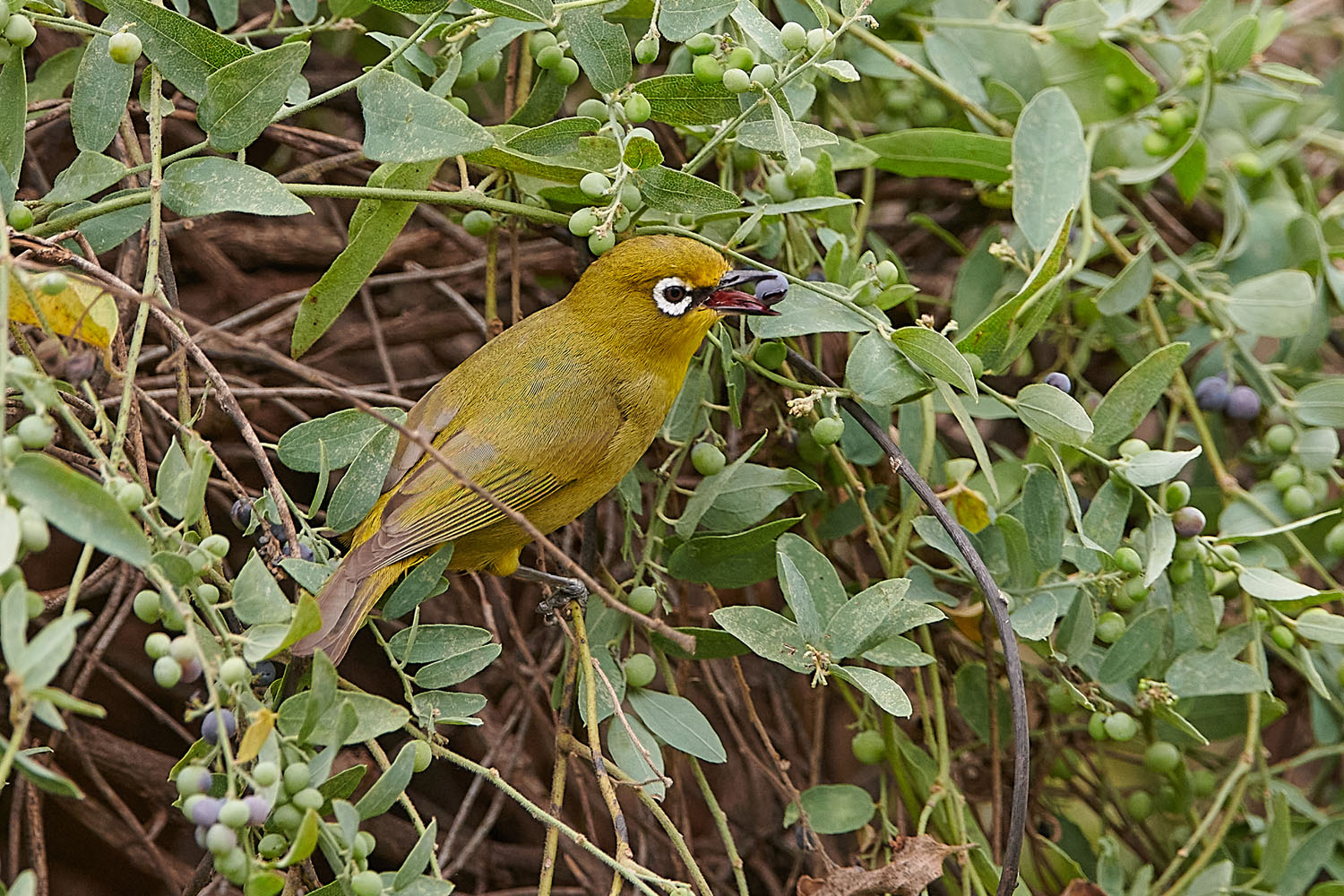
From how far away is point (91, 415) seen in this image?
1.41m

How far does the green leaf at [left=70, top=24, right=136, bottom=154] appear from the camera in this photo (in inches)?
51.9

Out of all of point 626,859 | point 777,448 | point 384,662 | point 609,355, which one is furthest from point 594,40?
point 384,662

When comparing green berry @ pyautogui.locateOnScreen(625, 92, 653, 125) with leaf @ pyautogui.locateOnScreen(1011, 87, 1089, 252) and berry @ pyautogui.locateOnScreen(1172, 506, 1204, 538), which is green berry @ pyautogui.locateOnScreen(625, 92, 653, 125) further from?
berry @ pyautogui.locateOnScreen(1172, 506, 1204, 538)

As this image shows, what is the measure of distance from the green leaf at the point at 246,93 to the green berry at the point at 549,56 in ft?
1.12

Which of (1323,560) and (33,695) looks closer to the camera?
(33,695)

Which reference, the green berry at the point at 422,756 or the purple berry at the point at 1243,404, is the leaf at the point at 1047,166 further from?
the green berry at the point at 422,756

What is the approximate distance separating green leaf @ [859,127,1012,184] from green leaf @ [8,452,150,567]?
48.0 inches

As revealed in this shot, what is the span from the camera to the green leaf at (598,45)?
1.42 meters

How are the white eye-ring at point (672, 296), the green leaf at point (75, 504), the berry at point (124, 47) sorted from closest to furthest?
the green leaf at point (75, 504)
the berry at point (124, 47)
the white eye-ring at point (672, 296)

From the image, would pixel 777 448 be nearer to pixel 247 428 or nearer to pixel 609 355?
pixel 609 355

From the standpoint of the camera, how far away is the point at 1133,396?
157cm

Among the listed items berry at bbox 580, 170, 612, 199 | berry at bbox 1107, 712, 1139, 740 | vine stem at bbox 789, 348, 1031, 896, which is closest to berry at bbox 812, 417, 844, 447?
vine stem at bbox 789, 348, 1031, 896

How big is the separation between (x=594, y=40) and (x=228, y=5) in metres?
0.51

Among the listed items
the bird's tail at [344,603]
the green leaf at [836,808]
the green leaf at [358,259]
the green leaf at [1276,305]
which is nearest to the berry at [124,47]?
the green leaf at [358,259]
